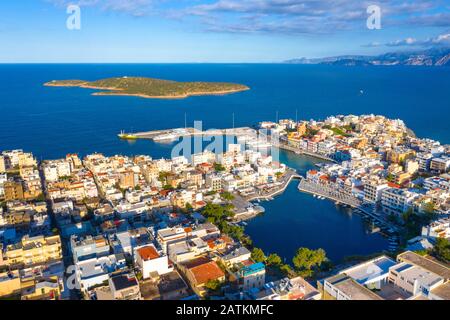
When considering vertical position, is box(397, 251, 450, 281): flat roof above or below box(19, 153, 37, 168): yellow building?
below

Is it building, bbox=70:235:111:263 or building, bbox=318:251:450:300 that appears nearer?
building, bbox=318:251:450:300

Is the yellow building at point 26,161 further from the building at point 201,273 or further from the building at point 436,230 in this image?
the building at point 436,230

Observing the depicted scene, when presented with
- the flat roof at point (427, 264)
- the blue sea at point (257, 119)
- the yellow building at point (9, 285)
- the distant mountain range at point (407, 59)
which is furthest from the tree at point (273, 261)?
the distant mountain range at point (407, 59)

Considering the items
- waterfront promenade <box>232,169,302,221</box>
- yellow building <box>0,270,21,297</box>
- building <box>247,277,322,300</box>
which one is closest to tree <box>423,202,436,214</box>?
waterfront promenade <box>232,169,302,221</box>

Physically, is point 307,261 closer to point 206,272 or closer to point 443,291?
point 206,272

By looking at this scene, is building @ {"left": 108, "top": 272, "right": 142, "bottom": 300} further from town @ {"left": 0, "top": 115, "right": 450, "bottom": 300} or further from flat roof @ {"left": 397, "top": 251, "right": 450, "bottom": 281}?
flat roof @ {"left": 397, "top": 251, "right": 450, "bottom": 281}

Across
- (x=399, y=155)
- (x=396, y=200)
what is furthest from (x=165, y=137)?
(x=396, y=200)
